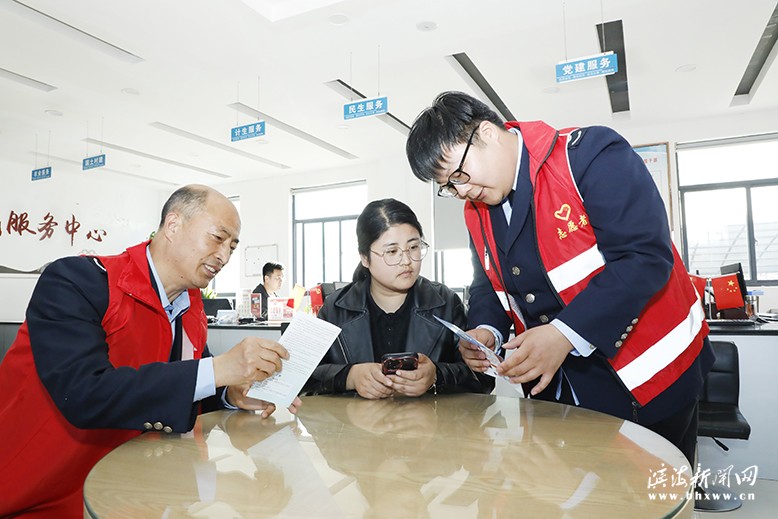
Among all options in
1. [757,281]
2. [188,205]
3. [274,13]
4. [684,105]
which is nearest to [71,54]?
[274,13]

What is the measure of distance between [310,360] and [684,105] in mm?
7484

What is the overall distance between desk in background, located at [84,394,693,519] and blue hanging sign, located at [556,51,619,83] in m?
4.07

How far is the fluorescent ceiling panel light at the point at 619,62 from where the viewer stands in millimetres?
5215

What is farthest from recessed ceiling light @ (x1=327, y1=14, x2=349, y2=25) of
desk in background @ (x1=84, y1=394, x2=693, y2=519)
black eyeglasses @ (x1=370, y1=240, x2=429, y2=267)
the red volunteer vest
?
desk in background @ (x1=84, y1=394, x2=693, y2=519)

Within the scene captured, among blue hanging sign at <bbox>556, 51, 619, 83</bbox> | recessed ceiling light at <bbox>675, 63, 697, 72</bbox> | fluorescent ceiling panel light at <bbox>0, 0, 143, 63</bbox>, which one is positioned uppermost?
fluorescent ceiling panel light at <bbox>0, 0, 143, 63</bbox>

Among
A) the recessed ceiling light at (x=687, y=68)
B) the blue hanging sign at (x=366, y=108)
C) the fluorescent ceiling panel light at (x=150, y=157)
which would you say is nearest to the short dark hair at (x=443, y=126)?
the blue hanging sign at (x=366, y=108)

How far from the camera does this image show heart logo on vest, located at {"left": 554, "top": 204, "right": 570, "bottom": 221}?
3.88 feet

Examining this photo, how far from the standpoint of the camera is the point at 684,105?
710cm

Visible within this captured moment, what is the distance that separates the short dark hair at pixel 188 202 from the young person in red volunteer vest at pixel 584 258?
55 cm

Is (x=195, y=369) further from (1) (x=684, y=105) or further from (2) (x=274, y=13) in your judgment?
(1) (x=684, y=105)

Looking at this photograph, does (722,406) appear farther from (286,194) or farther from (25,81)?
(286,194)

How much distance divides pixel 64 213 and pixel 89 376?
10724mm

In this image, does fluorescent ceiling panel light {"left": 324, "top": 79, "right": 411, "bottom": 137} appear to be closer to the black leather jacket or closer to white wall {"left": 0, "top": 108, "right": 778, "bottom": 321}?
white wall {"left": 0, "top": 108, "right": 778, "bottom": 321}

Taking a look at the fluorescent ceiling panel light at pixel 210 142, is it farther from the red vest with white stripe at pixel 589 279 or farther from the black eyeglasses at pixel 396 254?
the red vest with white stripe at pixel 589 279
